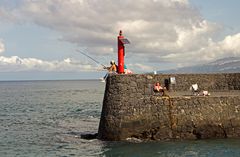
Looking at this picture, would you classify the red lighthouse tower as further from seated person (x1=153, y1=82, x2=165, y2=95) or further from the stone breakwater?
seated person (x1=153, y1=82, x2=165, y2=95)

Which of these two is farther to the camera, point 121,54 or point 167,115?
point 121,54

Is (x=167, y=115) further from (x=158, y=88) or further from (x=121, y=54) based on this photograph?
(x=121, y=54)

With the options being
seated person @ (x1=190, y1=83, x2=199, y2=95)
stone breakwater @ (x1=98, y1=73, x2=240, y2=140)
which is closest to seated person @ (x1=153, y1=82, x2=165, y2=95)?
stone breakwater @ (x1=98, y1=73, x2=240, y2=140)

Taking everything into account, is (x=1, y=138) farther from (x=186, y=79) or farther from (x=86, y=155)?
(x=186, y=79)

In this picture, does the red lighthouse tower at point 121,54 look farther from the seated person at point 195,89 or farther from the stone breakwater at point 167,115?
the seated person at point 195,89

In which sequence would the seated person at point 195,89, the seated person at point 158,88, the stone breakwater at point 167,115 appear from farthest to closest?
the seated person at point 195,89, the seated person at point 158,88, the stone breakwater at point 167,115

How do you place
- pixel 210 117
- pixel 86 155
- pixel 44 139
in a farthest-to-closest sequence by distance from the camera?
pixel 44 139 → pixel 210 117 → pixel 86 155

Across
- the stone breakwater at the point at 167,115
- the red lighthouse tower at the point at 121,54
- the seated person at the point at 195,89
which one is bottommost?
the stone breakwater at the point at 167,115

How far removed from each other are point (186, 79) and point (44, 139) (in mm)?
7993

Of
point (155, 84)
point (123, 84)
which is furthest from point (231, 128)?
point (123, 84)

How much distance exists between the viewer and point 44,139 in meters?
20.8

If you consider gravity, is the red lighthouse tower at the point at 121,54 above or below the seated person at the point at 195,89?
above

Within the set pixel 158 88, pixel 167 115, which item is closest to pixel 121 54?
pixel 158 88

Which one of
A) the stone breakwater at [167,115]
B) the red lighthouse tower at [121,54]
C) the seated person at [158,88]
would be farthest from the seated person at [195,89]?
the red lighthouse tower at [121,54]
